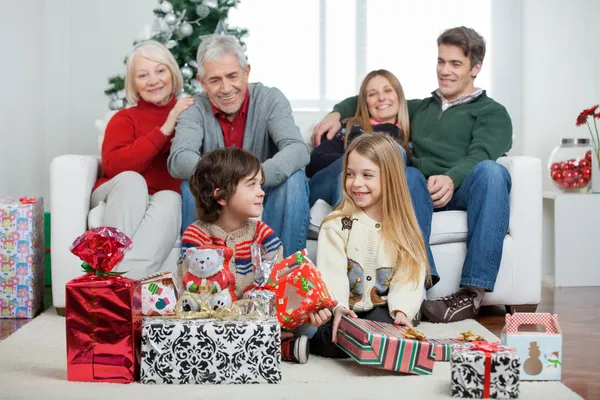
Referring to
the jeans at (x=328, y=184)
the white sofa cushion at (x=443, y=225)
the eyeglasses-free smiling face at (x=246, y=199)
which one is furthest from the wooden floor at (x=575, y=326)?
the eyeglasses-free smiling face at (x=246, y=199)

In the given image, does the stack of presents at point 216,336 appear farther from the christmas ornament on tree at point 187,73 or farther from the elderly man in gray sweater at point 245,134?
the christmas ornament on tree at point 187,73

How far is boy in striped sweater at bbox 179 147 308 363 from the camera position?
2342 millimetres

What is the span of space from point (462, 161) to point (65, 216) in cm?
146

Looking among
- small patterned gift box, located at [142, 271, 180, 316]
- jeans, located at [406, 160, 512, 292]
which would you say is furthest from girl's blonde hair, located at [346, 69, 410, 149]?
small patterned gift box, located at [142, 271, 180, 316]

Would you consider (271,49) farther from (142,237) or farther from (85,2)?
(142,237)

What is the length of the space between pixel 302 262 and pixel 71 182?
1.14m

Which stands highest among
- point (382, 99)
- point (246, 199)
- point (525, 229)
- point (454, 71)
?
point (454, 71)

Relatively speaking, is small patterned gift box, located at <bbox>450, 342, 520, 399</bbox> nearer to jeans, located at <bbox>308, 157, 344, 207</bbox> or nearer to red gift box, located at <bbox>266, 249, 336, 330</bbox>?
red gift box, located at <bbox>266, 249, 336, 330</bbox>

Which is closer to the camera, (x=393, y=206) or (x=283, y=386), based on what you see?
(x=283, y=386)

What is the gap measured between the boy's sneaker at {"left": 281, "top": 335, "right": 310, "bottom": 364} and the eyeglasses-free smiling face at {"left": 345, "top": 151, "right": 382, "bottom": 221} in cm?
48

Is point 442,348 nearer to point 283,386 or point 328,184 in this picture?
point 283,386

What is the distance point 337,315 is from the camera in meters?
2.25

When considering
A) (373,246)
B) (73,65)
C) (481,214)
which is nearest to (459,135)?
(481,214)

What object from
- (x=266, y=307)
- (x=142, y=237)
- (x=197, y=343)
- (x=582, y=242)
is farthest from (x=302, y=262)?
(x=582, y=242)
